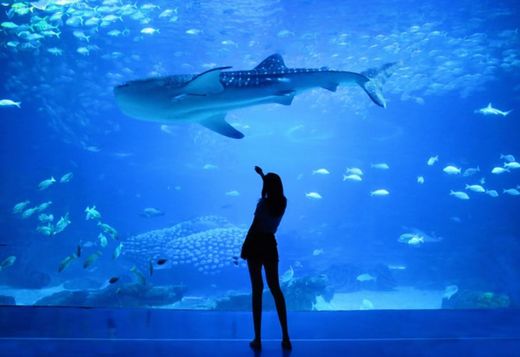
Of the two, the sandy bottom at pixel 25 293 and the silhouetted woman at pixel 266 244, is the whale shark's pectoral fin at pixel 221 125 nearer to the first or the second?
the silhouetted woman at pixel 266 244

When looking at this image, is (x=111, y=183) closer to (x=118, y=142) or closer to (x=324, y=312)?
(x=118, y=142)

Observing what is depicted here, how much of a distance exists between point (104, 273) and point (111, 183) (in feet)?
65.7

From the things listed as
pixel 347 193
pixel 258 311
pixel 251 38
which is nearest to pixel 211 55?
pixel 251 38

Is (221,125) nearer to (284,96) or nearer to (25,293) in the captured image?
(284,96)

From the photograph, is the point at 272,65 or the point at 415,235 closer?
the point at 272,65

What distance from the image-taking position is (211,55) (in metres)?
18.3

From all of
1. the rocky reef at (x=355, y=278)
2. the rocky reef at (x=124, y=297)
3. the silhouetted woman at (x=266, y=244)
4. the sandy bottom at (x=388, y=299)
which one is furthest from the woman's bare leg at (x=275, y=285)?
the rocky reef at (x=355, y=278)

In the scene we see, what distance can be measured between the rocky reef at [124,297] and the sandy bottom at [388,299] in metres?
6.35

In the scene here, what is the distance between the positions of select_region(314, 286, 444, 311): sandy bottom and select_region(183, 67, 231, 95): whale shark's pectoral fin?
11345mm

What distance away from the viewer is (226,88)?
14.5ft

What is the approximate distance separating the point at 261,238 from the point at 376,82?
347 centimetres

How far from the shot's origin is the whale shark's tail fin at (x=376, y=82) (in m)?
4.87

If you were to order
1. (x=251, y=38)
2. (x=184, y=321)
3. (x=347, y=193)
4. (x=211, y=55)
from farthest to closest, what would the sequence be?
(x=347, y=193) → (x=211, y=55) → (x=251, y=38) → (x=184, y=321)

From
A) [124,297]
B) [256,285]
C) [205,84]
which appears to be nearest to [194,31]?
[124,297]
